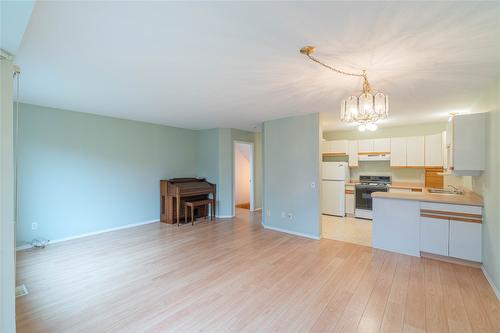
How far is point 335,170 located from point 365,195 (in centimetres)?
95

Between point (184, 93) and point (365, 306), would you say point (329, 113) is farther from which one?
point (365, 306)

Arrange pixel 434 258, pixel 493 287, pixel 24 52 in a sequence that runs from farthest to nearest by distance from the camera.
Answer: pixel 434 258, pixel 493 287, pixel 24 52

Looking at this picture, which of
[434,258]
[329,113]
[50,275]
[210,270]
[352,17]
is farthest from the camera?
[329,113]

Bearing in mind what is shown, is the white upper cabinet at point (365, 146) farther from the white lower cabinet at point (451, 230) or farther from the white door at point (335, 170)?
the white lower cabinet at point (451, 230)

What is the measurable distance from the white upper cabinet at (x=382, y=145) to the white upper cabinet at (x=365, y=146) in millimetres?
93

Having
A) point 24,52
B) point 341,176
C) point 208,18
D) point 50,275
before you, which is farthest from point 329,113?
point 50,275

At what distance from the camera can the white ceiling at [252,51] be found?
58.8 inches

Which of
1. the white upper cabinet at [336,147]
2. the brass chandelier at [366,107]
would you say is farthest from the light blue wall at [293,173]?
the white upper cabinet at [336,147]

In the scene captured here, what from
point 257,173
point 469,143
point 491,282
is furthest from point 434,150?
point 257,173

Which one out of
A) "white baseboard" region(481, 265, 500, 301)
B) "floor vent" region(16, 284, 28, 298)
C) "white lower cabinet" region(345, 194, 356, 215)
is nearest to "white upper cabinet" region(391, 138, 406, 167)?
"white lower cabinet" region(345, 194, 356, 215)

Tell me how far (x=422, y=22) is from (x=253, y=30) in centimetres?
117

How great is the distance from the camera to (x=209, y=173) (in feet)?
20.7

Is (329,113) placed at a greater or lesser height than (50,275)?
greater

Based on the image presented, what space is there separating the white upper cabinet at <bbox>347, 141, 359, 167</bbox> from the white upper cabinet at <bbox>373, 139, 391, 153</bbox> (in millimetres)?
456
